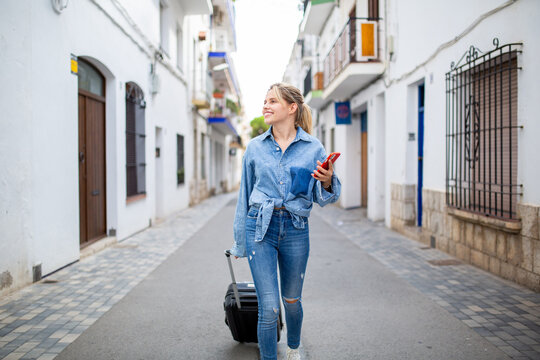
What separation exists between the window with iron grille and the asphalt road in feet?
5.86

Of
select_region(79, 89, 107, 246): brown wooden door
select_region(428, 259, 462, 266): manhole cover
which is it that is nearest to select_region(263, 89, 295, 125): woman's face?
select_region(428, 259, 462, 266): manhole cover

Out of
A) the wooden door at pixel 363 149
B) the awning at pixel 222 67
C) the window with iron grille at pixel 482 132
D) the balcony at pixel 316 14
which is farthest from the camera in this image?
the awning at pixel 222 67

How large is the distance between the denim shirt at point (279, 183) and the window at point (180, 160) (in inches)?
489

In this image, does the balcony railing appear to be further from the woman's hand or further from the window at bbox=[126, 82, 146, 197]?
the woman's hand

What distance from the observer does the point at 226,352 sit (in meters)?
3.43

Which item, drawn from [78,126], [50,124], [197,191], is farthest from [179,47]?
[50,124]

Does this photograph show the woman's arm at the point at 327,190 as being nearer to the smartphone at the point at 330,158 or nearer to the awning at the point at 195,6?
the smartphone at the point at 330,158

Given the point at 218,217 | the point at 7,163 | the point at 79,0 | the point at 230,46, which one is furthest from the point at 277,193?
the point at 230,46

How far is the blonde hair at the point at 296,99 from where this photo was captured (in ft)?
9.45

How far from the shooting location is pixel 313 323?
13.4ft

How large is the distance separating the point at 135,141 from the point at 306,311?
6798 millimetres

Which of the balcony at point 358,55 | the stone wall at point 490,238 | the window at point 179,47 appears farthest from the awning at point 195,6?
the stone wall at point 490,238

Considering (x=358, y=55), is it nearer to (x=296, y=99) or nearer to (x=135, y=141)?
(x=135, y=141)

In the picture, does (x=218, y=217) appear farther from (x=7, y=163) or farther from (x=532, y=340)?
(x=532, y=340)
